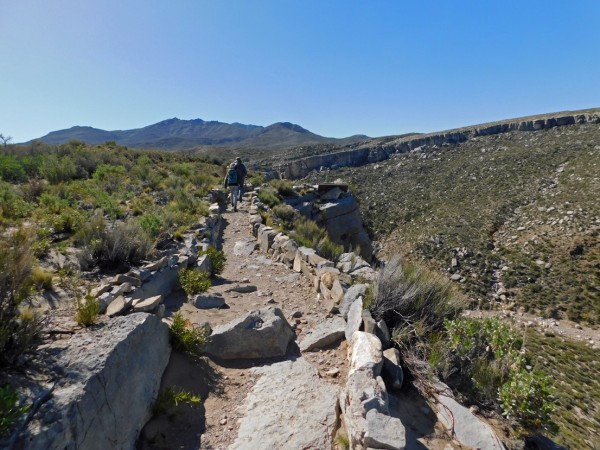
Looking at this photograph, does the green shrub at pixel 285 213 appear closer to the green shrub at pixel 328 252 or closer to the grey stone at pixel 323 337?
the green shrub at pixel 328 252

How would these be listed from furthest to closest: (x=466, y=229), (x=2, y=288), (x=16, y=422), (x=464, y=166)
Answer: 1. (x=464, y=166)
2. (x=466, y=229)
3. (x=2, y=288)
4. (x=16, y=422)

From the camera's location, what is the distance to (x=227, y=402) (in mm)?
3471

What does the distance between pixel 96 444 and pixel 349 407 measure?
6.62 ft

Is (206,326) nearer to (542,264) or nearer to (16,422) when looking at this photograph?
(16,422)

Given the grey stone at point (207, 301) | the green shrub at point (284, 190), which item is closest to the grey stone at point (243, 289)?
the grey stone at point (207, 301)

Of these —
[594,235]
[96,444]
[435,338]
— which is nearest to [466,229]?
[594,235]

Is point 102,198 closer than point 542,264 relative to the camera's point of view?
Yes

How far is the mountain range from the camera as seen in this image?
415 ft

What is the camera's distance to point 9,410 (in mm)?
1996

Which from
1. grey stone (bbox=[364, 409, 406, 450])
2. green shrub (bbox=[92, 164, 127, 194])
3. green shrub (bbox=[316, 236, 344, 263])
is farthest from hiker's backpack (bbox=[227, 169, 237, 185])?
grey stone (bbox=[364, 409, 406, 450])

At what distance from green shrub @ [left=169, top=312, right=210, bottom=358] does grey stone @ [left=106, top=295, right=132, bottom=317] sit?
0.59 metres

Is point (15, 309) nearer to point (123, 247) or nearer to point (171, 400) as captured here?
point (171, 400)

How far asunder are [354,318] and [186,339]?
2.19 m

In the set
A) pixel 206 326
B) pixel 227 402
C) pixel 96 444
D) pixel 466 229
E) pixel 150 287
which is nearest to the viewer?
pixel 96 444
